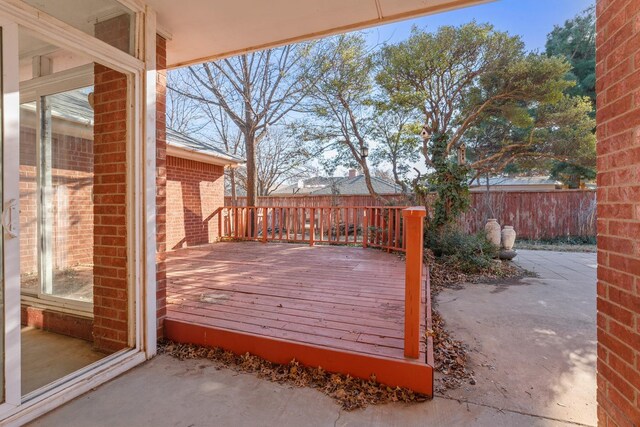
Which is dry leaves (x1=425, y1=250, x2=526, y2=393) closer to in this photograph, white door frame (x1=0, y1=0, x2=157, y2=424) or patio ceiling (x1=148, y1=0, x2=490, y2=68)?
white door frame (x1=0, y1=0, x2=157, y2=424)

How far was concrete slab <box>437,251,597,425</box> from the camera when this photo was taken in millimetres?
1946

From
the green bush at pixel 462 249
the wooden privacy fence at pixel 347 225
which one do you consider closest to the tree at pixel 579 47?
the green bush at pixel 462 249

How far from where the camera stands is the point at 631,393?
1.22 metres

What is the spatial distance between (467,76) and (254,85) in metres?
6.88

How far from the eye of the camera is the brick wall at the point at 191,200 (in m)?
6.59

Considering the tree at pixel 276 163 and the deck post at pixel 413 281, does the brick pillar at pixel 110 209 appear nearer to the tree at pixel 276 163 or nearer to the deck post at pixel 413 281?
the deck post at pixel 413 281

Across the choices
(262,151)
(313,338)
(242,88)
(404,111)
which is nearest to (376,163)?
(404,111)

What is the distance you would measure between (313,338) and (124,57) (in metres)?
2.49

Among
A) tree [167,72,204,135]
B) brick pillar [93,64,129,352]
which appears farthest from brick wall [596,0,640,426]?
tree [167,72,204,135]

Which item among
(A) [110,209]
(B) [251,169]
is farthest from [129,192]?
A: (B) [251,169]

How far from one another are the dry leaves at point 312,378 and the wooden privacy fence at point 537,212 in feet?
27.8

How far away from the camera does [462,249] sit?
6.06 meters

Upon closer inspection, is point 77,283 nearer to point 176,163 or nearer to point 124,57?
point 124,57

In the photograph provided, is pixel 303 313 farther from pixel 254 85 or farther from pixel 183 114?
pixel 183 114
